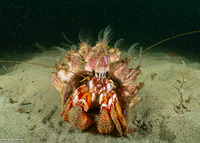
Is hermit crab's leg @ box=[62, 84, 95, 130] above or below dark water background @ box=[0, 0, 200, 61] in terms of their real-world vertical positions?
below

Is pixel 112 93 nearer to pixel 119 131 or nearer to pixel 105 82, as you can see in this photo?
pixel 105 82

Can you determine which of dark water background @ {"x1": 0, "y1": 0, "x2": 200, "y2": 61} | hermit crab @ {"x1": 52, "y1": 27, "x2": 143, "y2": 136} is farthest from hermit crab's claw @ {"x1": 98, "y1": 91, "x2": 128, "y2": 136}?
dark water background @ {"x1": 0, "y1": 0, "x2": 200, "y2": 61}

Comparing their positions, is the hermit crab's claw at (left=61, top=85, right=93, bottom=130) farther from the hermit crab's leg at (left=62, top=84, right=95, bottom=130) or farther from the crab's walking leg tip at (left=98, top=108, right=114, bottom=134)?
the crab's walking leg tip at (left=98, top=108, right=114, bottom=134)

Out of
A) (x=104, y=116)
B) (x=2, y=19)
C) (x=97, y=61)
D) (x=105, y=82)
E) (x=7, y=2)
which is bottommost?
(x=104, y=116)

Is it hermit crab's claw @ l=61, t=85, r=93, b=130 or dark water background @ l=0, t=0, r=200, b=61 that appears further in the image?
dark water background @ l=0, t=0, r=200, b=61

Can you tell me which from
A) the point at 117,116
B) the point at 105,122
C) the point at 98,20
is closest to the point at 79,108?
the point at 105,122

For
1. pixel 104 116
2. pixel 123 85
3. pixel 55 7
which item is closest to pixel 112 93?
pixel 123 85
